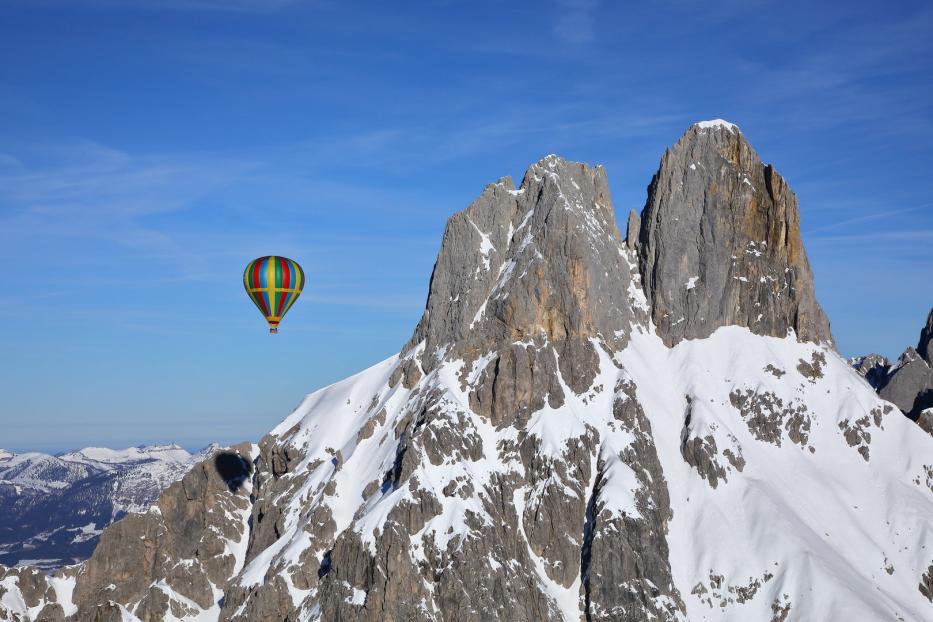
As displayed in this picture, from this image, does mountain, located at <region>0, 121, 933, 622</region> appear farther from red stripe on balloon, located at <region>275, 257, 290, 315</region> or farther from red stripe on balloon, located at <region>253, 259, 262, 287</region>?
red stripe on balloon, located at <region>253, 259, 262, 287</region>

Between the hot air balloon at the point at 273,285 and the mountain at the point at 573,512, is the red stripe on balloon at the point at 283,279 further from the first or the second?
the mountain at the point at 573,512

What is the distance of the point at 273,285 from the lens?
169875 mm

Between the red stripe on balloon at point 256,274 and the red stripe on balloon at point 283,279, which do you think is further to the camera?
the red stripe on balloon at point 283,279

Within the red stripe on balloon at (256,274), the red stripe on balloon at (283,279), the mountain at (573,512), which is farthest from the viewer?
the red stripe on balloon at (283,279)

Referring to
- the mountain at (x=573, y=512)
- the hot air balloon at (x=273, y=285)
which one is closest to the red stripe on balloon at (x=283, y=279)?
the hot air balloon at (x=273, y=285)

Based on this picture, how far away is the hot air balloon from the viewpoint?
169875mm

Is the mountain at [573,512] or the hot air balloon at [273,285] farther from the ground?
the hot air balloon at [273,285]

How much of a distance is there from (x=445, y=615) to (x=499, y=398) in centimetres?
4307

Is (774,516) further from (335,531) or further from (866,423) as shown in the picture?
(335,531)

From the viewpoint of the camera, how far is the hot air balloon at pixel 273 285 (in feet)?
557

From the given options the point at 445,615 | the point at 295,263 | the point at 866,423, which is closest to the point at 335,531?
the point at 445,615

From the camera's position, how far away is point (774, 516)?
177 meters

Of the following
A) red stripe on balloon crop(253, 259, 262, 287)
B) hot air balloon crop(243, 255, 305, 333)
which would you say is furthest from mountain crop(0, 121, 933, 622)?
red stripe on balloon crop(253, 259, 262, 287)

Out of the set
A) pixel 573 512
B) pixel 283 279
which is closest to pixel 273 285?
pixel 283 279
